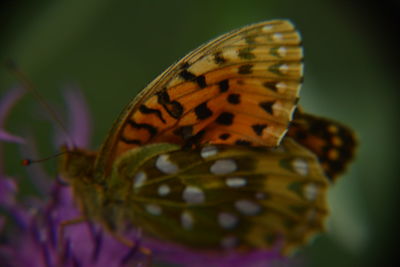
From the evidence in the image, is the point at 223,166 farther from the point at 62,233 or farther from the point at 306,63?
the point at 306,63

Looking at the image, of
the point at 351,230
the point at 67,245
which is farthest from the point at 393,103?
the point at 67,245

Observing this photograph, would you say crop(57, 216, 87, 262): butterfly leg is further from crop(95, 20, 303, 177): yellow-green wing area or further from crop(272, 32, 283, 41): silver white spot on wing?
crop(272, 32, 283, 41): silver white spot on wing

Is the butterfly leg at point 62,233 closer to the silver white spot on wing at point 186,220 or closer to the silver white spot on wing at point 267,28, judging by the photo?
the silver white spot on wing at point 186,220

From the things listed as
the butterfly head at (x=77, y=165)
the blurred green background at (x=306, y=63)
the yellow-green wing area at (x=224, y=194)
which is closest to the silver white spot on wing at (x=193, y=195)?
the yellow-green wing area at (x=224, y=194)

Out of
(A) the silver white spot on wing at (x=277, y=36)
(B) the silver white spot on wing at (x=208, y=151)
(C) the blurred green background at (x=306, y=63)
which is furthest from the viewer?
(C) the blurred green background at (x=306, y=63)

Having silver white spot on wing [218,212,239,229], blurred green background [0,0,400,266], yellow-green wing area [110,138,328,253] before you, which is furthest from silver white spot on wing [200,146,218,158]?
blurred green background [0,0,400,266]

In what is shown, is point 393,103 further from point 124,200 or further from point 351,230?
point 124,200

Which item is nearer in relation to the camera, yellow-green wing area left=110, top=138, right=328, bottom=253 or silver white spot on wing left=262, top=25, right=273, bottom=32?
silver white spot on wing left=262, top=25, right=273, bottom=32
